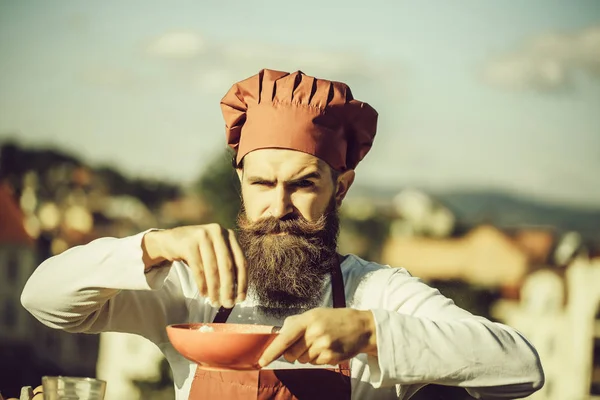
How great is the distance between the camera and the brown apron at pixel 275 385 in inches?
77.3

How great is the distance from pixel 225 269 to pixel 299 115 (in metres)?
0.74

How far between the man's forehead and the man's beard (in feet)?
0.37

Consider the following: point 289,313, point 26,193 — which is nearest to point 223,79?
point 26,193

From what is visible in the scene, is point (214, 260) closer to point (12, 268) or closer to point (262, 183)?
point (262, 183)

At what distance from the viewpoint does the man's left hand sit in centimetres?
150

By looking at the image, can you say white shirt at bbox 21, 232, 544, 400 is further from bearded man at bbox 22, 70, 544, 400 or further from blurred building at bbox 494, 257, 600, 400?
blurred building at bbox 494, 257, 600, 400

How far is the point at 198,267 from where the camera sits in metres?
1.58

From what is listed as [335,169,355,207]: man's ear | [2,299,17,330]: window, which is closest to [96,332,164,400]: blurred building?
[2,299,17,330]: window

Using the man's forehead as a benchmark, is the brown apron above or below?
below

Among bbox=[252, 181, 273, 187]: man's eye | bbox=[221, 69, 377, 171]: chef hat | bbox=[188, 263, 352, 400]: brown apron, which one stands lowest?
bbox=[188, 263, 352, 400]: brown apron

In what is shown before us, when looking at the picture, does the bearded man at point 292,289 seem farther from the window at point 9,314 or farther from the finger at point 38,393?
the window at point 9,314

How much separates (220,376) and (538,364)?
2.27 ft

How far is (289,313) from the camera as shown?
216cm

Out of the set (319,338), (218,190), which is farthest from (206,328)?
(218,190)
